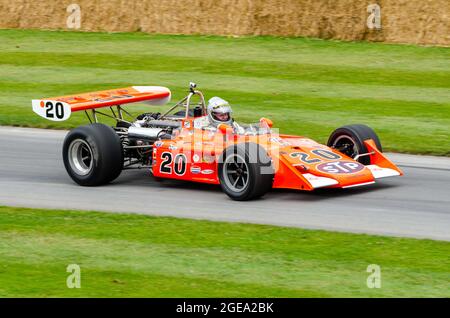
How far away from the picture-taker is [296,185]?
13273mm

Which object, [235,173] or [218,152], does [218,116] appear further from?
[235,173]

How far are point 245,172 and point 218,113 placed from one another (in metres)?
1.28

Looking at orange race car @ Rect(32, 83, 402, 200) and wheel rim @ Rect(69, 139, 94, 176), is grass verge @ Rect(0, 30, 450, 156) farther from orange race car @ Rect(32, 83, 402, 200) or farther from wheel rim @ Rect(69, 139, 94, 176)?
wheel rim @ Rect(69, 139, 94, 176)

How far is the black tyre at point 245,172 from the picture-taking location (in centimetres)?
1310

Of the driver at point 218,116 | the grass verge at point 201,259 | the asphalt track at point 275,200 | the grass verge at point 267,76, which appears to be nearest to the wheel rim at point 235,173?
the asphalt track at point 275,200

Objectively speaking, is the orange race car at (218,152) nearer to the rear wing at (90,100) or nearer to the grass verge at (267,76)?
the rear wing at (90,100)

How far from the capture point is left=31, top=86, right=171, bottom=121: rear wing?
48.0 ft

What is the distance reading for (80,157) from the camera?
1469cm

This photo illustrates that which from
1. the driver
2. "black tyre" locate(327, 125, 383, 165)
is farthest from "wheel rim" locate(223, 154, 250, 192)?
"black tyre" locate(327, 125, 383, 165)

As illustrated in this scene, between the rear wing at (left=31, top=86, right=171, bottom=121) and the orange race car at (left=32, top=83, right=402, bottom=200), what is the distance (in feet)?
0.05

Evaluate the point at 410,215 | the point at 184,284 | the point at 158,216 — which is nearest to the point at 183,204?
the point at 158,216

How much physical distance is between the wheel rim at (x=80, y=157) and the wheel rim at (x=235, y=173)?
2057 mm

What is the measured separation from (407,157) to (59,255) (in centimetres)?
714

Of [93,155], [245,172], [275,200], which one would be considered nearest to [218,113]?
[245,172]
